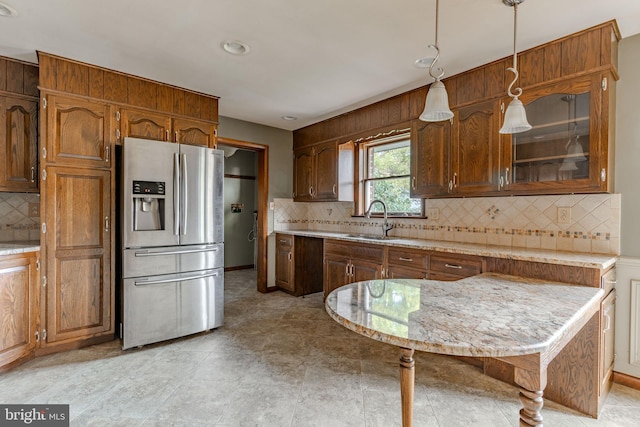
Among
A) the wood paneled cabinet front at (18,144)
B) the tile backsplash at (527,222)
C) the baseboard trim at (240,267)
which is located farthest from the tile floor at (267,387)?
the baseboard trim at (240,267)

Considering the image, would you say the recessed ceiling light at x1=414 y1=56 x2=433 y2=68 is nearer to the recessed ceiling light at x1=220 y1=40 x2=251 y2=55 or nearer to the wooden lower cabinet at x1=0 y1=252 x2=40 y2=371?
the recessed ceiling light at x1=220 y1=40 x2=251 y2=55

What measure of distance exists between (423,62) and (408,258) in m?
1.67

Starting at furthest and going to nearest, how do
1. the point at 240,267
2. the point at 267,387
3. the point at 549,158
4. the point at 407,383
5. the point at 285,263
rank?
the point at 240,267 < the point at 285,263 < the point at 549,158 < the point at 267,387 < the point at 407,383

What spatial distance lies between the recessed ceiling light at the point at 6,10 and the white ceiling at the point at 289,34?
0.04 meters

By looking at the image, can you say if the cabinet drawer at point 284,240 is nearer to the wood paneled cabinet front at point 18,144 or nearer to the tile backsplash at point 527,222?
the tile backsplash at point 527,222

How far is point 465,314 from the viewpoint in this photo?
117 cm

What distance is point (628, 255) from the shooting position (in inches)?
85.7

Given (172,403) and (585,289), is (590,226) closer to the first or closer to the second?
(585,289)

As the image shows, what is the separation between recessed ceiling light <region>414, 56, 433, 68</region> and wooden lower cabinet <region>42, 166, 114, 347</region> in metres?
2.84

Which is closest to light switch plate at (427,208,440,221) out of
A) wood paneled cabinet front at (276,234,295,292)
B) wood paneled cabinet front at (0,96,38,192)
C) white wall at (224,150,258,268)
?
wood paneled cabinet front at (276,234,295,292)

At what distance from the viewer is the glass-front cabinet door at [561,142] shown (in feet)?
6.77

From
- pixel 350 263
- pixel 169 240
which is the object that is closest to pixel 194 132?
pixel 169 240

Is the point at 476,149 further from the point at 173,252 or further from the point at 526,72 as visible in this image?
the point at 173,252

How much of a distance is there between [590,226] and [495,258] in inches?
30.1
